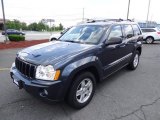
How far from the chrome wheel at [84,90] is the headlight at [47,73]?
699mm

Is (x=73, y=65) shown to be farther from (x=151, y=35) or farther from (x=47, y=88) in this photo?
(x=151, y=35)

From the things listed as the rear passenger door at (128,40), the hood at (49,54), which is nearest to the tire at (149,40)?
the rear passenger door at (128,40)

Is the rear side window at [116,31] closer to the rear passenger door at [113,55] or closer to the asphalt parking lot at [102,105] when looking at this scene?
the rear passenger door at [113,55]

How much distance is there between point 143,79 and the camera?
5203mm

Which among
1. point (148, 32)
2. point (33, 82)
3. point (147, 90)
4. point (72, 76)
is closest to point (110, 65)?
point (147, 90)

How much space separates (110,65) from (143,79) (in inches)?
66.1

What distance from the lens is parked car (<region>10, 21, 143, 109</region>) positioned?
2.87 m

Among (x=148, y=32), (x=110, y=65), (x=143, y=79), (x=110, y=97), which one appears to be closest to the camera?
(x=110, y=97)

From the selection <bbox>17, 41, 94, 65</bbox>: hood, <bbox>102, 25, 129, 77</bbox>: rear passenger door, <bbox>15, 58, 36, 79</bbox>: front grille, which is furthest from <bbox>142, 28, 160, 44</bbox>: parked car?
<bbox>15, 58, 36, 79</bbox>: front grille

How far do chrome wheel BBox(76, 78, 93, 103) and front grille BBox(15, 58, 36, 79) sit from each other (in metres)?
0.97

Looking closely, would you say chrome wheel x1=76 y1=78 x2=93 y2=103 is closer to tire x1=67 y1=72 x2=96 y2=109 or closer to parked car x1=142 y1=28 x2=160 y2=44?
tire x1=67 y1=72 x2=96 y2=109

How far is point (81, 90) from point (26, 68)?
121 cm

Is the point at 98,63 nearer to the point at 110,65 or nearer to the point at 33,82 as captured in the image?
the point at 110,65

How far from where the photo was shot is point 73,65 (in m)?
3.00
